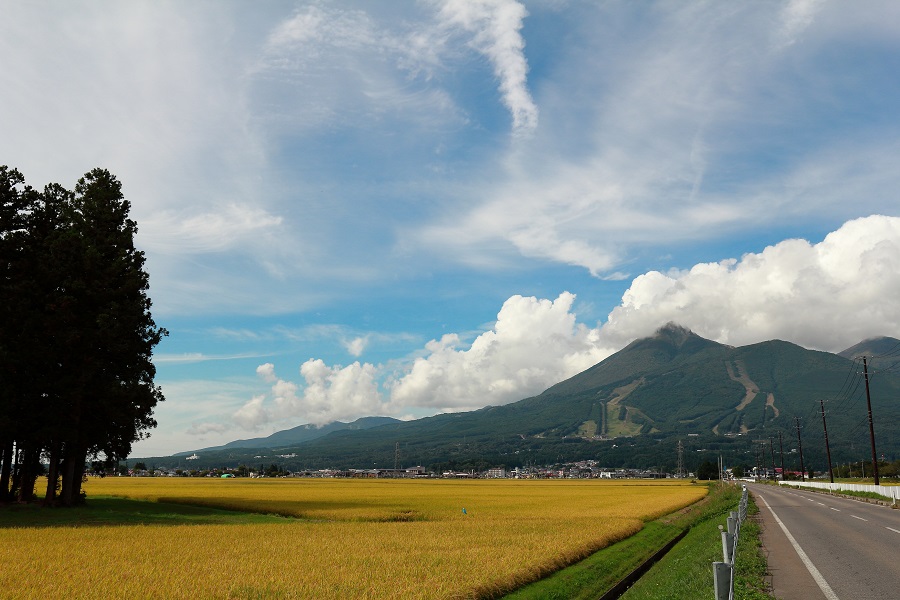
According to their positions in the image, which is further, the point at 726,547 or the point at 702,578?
the point at 702,578

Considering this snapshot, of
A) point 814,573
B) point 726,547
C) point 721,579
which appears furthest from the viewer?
point 814,573

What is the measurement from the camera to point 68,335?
42.2m

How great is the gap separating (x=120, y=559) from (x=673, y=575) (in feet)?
59.5

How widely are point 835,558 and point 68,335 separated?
142 ft

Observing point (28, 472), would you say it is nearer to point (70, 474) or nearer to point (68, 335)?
point (70, 474)

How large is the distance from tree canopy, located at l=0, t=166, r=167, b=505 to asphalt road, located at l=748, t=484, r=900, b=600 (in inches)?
1542

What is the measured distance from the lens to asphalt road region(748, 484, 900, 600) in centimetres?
1535

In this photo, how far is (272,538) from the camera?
95.1 feet

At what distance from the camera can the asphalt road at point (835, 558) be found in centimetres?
1535

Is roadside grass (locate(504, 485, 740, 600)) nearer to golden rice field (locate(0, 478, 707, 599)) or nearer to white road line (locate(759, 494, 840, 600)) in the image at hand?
golden rice field (locate(0, 478, 707, 599))

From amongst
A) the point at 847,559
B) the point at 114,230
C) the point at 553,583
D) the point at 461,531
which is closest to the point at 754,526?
the point at 847,559

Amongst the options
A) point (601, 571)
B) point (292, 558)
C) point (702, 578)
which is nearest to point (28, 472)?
point (292, 558)

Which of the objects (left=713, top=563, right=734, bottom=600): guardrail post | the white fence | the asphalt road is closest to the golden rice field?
the asphalt road

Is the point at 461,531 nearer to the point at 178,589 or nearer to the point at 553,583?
the point at 553,583
